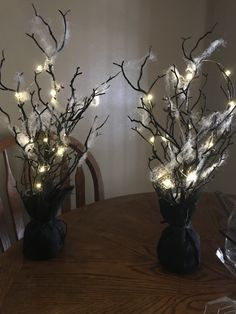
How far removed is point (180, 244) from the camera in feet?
2.93

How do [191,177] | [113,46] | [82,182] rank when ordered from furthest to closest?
[113,46]
[82,182]
[191,177]

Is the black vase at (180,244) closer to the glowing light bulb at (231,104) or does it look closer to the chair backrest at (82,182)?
the glowing light bulb at (231,104)

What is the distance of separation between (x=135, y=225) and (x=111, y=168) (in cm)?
81

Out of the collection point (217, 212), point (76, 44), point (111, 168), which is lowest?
point (217, 212)

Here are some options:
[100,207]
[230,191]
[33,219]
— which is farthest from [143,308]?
[230,191]

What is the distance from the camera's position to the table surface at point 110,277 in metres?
0.79

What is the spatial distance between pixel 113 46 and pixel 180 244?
119 cm

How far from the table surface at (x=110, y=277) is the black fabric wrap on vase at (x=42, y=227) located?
0.03 metres

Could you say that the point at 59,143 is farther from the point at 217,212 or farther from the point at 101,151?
the point at 101,151

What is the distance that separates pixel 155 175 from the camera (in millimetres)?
898

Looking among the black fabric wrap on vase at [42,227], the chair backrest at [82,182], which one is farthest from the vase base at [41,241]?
the chair backrest at [82,182]

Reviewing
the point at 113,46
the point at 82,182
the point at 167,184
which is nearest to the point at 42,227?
the point at 167,184

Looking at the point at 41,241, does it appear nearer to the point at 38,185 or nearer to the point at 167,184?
the point at 38,185

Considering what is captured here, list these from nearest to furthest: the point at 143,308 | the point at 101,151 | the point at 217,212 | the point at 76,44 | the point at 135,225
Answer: the point at 143,308 < the point at 135,225 < the point at 217,212 < the point at 76,44 < the point at 101,151
